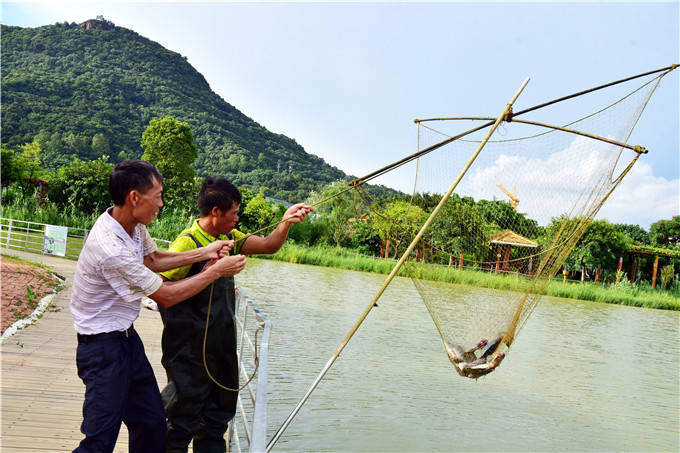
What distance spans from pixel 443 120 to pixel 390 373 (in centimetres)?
461

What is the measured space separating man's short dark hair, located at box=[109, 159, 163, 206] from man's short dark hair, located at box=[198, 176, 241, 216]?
1.71ft

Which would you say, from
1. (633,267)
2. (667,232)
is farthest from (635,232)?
(633,267)

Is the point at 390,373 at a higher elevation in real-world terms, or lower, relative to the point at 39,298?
lower

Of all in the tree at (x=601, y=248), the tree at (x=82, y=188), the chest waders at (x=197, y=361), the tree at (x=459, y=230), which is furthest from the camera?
the tree at (x=601, y=248)

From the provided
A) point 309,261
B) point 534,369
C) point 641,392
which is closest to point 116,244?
point 534,369

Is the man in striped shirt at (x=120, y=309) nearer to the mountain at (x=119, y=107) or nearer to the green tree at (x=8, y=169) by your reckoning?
the green tree at (x=8, y=169)

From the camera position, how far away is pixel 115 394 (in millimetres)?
1861

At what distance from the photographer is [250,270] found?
66.5 feet

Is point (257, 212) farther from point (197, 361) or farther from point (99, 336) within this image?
point (99, 336)

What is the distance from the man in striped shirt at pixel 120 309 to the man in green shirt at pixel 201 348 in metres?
0.27

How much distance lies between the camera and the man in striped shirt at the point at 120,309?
1.84 metres

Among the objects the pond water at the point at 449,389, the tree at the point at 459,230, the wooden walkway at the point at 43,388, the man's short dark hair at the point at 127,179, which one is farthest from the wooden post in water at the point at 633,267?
the man's short dark hair at the point at 127,179

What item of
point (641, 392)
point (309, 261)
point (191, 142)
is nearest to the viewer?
point (641, 392)

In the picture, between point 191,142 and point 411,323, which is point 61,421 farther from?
point 191,142
